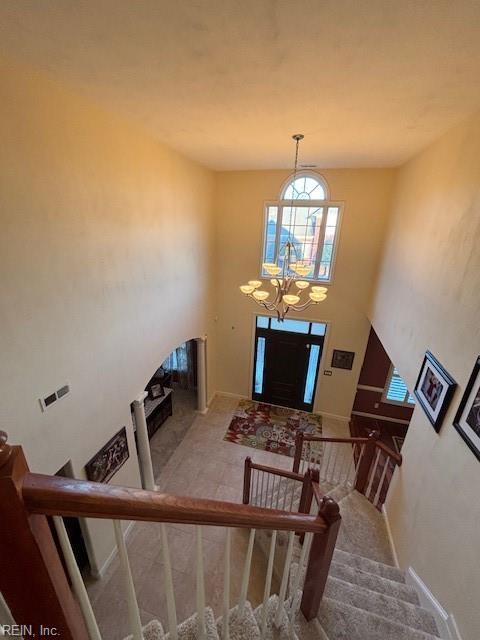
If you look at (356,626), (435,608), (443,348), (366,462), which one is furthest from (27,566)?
(366,462)

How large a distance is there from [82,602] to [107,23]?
2.59 meters

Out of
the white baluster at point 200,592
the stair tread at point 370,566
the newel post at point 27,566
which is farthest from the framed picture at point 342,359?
the newel post at point 27,566

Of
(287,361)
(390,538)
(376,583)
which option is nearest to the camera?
(376,583)

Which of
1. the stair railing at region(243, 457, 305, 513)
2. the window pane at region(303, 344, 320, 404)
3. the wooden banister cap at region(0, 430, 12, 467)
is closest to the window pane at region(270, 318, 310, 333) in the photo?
the window pane at region(303, 344, 320, 404)

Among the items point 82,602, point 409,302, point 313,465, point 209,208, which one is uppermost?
point 209,208

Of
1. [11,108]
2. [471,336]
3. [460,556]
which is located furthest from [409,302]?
[11,108]

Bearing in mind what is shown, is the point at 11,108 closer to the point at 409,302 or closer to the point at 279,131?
the point at 279,131

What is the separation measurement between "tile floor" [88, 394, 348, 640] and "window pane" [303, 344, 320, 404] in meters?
0.72

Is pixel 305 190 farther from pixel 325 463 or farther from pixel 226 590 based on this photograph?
pixel 226 590

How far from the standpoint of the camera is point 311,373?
6.51 m

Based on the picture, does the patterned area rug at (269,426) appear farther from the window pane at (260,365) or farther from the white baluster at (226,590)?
the white baluster at (226,590)

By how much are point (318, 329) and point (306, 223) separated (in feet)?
7.38

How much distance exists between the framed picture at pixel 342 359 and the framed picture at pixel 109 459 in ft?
14.5

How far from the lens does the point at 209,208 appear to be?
18.2 ft
